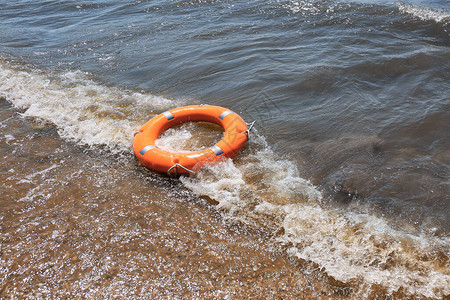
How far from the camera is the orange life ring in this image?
4008mm

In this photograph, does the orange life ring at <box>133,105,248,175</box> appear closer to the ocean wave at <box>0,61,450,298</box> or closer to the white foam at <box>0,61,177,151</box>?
the ocean wave at <box>0,61,450,298</box>

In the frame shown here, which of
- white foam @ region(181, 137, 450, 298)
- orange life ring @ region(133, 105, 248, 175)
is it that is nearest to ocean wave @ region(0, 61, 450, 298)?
white foam @ region(181, 137, 450, 298)

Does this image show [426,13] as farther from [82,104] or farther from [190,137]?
[82,104]

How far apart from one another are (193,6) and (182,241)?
1019 centimetres

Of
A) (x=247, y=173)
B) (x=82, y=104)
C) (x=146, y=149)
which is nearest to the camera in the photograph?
(x=247, y=173)

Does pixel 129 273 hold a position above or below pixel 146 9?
below

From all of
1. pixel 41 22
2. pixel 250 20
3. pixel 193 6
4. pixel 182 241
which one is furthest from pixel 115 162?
pixel 41 22

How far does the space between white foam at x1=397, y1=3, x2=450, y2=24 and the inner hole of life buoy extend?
6651 millimetres

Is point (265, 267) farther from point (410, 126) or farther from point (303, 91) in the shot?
point (303, 91)

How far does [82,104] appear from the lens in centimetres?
588

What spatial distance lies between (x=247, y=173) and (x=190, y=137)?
1206mm

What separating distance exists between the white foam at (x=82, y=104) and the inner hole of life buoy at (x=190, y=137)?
0.54 meters

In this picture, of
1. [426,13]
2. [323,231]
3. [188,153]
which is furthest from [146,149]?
[426,13]

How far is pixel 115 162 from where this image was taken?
4324mm
